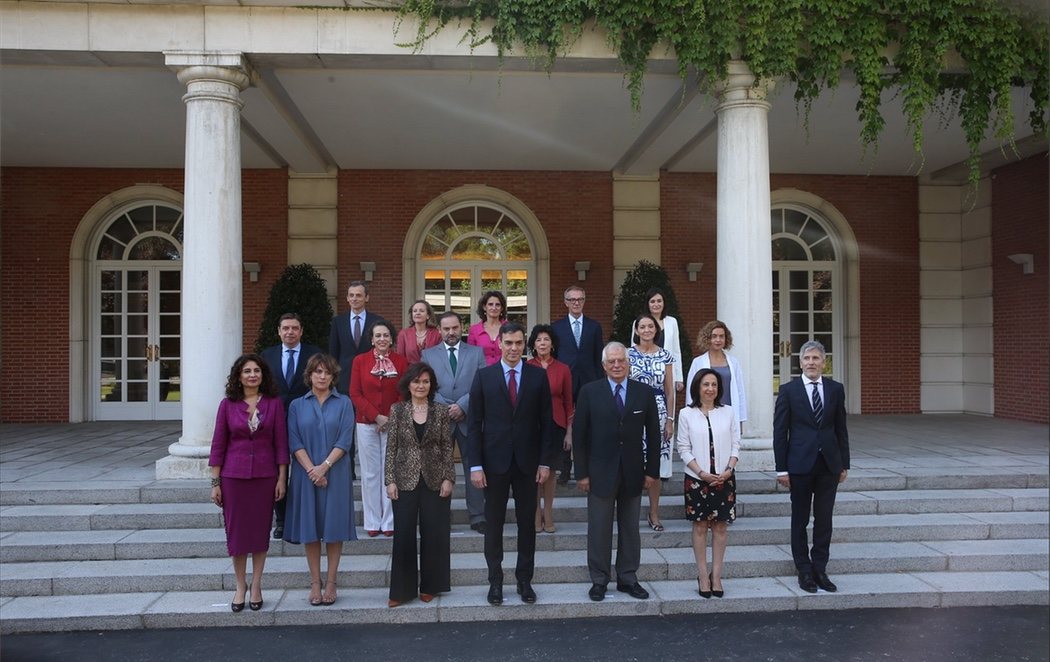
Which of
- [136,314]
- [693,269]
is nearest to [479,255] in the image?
[693,269]

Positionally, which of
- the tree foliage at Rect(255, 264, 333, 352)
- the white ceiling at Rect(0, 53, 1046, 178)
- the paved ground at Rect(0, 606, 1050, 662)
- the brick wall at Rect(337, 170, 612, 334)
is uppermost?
the white ceiling at Rect(0, 53, 1046, 178)

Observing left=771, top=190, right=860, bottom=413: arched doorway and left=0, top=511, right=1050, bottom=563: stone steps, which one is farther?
left=771, top=190, right=860, bottom=413: arched doorway

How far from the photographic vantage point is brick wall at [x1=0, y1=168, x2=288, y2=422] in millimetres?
11602

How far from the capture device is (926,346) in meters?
12.6

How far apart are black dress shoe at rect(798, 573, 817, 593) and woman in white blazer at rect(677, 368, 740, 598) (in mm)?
716

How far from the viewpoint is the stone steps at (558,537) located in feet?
18.5

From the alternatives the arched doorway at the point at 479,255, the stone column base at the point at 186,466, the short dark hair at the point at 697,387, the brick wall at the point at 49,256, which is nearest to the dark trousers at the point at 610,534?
the short dark hair at the point at 697,387

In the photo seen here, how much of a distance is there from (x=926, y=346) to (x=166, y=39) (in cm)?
1229

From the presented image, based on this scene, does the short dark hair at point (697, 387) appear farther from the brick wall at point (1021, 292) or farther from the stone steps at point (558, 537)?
the brick wall at point (1021, 292)

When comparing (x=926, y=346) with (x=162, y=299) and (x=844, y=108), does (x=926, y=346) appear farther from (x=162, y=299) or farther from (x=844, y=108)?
(x=162, y=299)

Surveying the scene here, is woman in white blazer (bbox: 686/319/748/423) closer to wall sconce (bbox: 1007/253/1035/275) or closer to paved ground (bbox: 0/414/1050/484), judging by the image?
paved ground (bbox: 0/414/1050/484)

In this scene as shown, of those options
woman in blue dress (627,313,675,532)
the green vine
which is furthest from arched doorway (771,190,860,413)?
woman in blue dress (627,313,675,532)

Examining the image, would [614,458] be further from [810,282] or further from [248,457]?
[810,282]

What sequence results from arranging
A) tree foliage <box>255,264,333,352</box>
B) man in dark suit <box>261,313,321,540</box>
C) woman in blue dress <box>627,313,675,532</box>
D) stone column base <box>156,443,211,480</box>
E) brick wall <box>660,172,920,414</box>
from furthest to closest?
1. brick wall <box>660,172,920,414</box>
2. tree foliage <box>255,264,333,352</box>
3. stone column base <box>156,443,211,480</box>
4. woman in blue dress <box>627,313,675,532</box>
5. man in dark suit <box>261,313,321,540</box>
